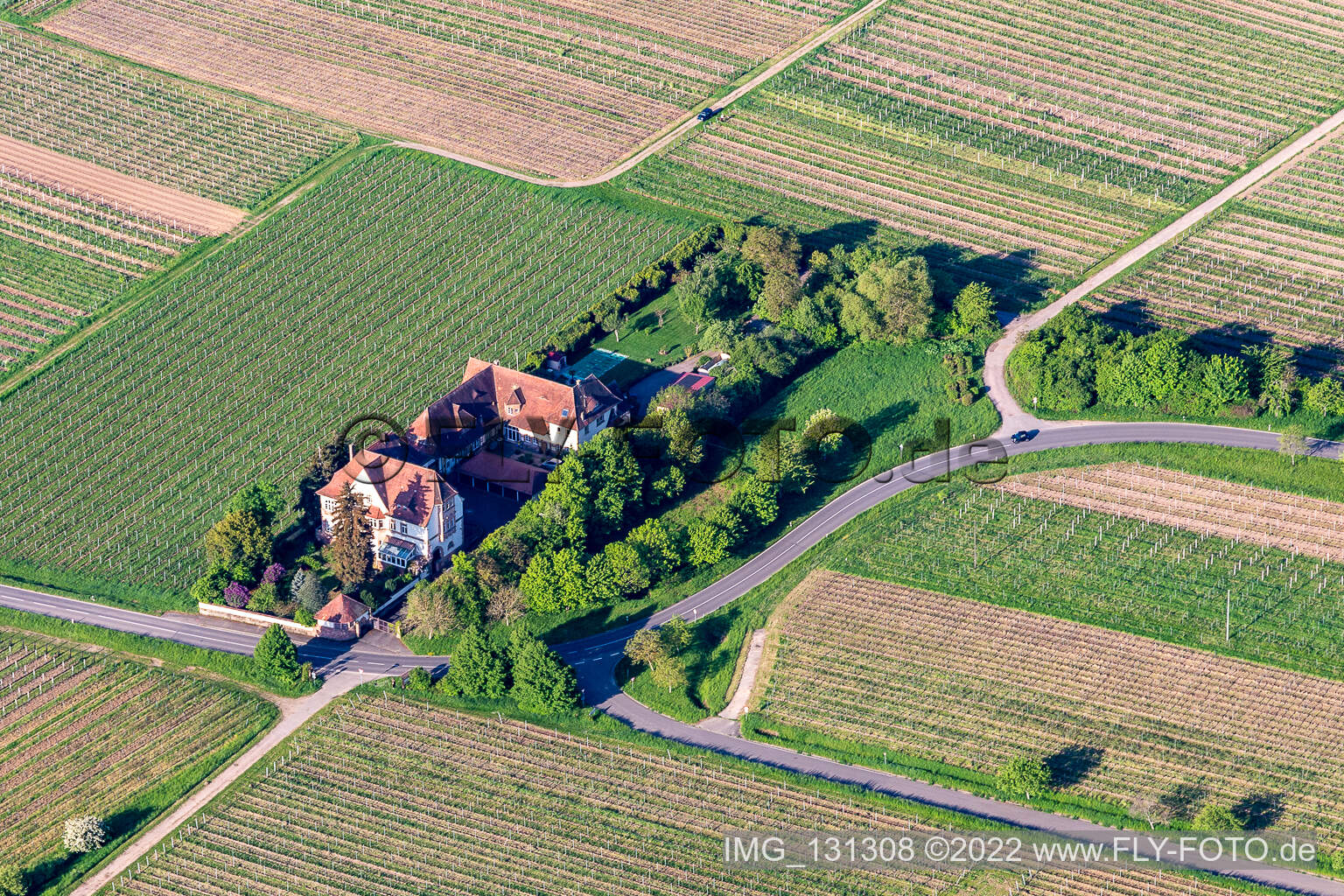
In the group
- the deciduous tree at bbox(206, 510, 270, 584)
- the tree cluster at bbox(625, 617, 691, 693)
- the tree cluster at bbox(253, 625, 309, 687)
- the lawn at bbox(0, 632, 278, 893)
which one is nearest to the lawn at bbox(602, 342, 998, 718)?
the tree cluster at bbox(625, 617, 691, 693)

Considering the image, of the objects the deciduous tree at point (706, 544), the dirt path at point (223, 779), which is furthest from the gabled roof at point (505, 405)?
the dirt path at point (223, 779)

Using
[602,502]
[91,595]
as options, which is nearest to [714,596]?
[602,502]

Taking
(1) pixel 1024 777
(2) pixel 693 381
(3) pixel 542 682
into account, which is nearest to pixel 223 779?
(3) pixel 542 682

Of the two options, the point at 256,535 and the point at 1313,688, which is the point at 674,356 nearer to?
the point at 256,535

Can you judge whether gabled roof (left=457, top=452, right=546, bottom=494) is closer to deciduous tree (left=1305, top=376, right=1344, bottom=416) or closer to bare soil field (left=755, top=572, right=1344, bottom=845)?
bare soil field (left=755, top=572, right=1344, bottom=845)

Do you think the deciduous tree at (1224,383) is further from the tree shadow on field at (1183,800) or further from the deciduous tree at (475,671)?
the deciduous tree at (475,671)
